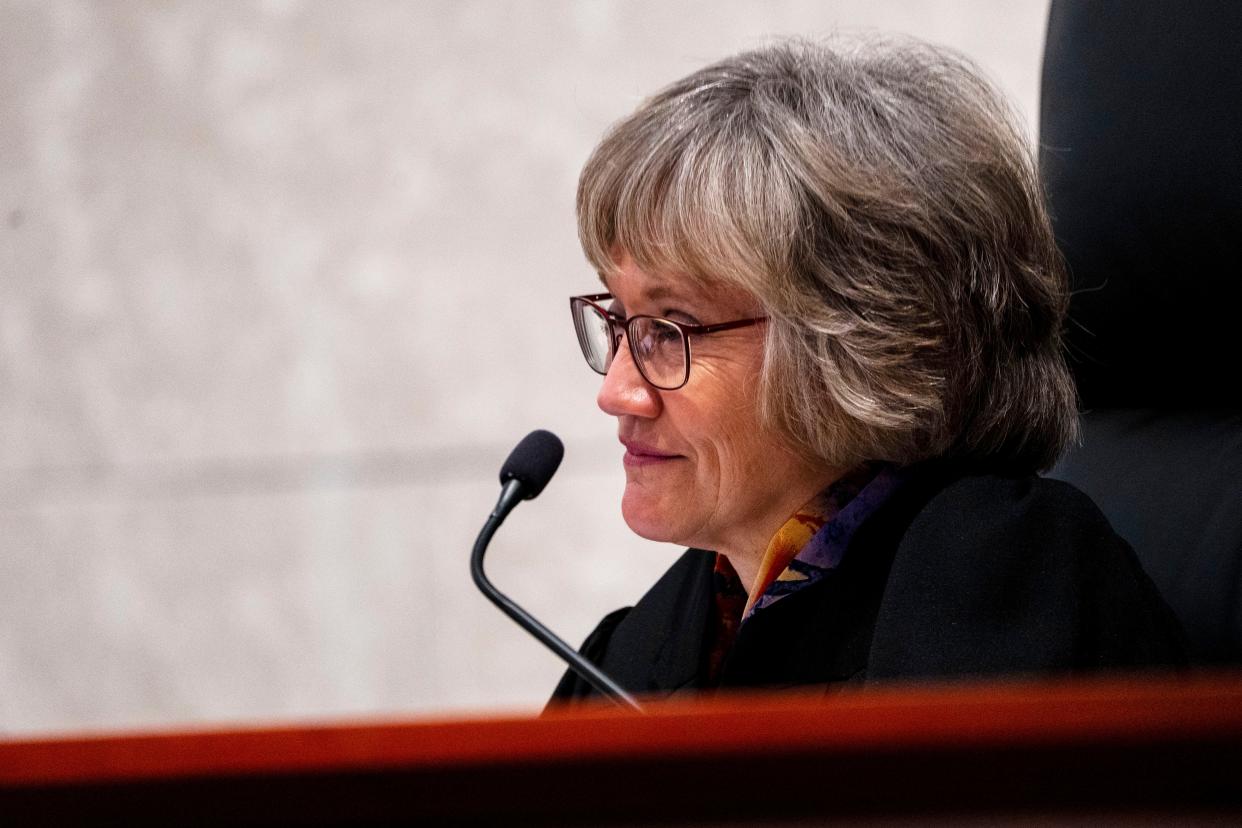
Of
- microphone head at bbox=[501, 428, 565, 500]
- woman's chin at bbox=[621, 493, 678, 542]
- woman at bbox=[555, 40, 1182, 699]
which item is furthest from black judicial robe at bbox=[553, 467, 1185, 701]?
microphone head at bbox=[501, 428, 565, 500]

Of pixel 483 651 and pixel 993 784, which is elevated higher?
pixel 993 784

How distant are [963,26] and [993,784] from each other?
1.65 metres

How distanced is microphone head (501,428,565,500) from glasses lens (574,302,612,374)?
113 millimetres

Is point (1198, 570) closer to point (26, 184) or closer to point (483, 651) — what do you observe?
point (483, 651)

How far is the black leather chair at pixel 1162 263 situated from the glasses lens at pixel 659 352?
33cm

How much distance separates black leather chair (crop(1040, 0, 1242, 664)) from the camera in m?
0.95

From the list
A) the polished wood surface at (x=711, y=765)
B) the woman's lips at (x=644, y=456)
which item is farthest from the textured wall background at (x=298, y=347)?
the polished wood surface at (x=711, y=765)

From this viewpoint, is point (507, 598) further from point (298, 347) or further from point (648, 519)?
point (298, 347)

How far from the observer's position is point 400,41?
6.50 feet

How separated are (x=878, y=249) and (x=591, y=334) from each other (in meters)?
0.31

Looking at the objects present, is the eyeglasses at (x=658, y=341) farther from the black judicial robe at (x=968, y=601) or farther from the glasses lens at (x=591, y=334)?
the black judicial robe at (x=968, y=601)

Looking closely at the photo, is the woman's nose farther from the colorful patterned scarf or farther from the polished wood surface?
the polished wood surface

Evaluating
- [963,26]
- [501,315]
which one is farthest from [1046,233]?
[501,315]

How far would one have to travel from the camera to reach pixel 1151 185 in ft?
3.22
